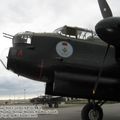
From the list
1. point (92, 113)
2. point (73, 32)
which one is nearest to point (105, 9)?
point (73, 32)

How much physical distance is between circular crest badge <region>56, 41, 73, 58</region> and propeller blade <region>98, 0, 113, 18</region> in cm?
193

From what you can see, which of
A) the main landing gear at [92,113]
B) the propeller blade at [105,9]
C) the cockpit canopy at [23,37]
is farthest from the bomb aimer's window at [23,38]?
the main landing gear at [92,113]

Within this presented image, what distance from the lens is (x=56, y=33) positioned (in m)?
14.3

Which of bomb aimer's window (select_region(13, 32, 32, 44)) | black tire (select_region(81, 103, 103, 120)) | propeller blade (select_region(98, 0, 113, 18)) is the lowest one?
black tire (select_region(81, 103, 103, 120))

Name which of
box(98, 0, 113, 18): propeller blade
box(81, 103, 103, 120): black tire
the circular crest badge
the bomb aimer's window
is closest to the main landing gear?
box(81, 103, 103, 120): black tire

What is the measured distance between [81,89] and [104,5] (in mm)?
3529

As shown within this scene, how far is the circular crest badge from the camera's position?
1355 centimetres

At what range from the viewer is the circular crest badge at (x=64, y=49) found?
13554 mm

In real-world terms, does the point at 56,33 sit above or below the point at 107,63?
above

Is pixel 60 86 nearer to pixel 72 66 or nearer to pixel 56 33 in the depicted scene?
pixel 72 66

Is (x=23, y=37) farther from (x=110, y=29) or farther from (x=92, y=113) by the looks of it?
(x=92, y=113)

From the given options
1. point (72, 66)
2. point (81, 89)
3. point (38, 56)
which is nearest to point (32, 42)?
point (38, 56)

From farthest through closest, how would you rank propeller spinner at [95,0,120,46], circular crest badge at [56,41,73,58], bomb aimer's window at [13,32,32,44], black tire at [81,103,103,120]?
black tire at [81,103,103,120] < bomb aimer's window at [13,32,32,44] < circular crest badge at [56,41,73,58] < propeller spinner at [95,0,120,46]

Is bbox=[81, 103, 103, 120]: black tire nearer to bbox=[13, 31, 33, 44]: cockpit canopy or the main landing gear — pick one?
the main landing gear
